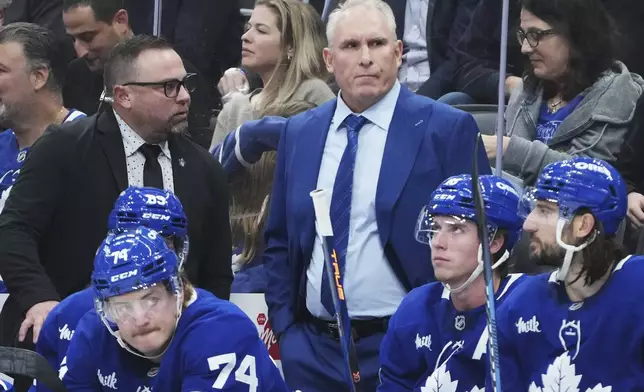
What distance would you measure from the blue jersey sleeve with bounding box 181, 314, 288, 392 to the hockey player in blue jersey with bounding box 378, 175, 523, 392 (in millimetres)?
438

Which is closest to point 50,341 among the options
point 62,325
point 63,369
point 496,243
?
point 62,325

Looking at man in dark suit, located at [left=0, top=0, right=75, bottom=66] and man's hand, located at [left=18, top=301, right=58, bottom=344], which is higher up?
man in dark suit, located at [left=0, top=0, right=75, bottom=66]

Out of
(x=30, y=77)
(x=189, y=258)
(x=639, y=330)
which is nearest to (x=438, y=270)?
(x=639, y=330)

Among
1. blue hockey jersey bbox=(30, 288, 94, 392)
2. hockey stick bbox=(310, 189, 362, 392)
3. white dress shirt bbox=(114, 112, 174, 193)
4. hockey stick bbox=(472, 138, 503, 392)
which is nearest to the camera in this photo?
hockey stick bbox=(472, 138, 503, 392)

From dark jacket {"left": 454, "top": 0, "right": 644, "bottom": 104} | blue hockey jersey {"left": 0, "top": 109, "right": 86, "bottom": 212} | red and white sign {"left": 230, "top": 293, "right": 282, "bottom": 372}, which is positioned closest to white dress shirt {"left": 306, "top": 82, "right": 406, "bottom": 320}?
red and white sign {"left": 230, "top": 293, "right": 282, "bottom": 372}

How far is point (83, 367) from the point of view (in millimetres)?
4203

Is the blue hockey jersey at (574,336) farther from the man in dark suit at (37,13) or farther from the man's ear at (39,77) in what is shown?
the man in dark suit at (37,13)

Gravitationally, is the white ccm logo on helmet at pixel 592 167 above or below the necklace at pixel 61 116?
above

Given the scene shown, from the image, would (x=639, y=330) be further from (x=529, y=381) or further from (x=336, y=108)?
(x=336, y=108)

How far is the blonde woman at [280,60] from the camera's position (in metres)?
5.56

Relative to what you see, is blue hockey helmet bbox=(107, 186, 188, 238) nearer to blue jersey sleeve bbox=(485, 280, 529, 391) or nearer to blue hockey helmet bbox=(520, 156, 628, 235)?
blue jersey sleeve bbox=(485, 280, 529, 391)

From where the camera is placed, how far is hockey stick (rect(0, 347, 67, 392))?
3.92 meters

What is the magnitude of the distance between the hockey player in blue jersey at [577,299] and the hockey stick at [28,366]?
1.22m

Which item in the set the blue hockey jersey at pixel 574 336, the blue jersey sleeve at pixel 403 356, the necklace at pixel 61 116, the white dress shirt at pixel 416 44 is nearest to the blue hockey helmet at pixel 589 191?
the blue hockey jersey at pixel 574 336
